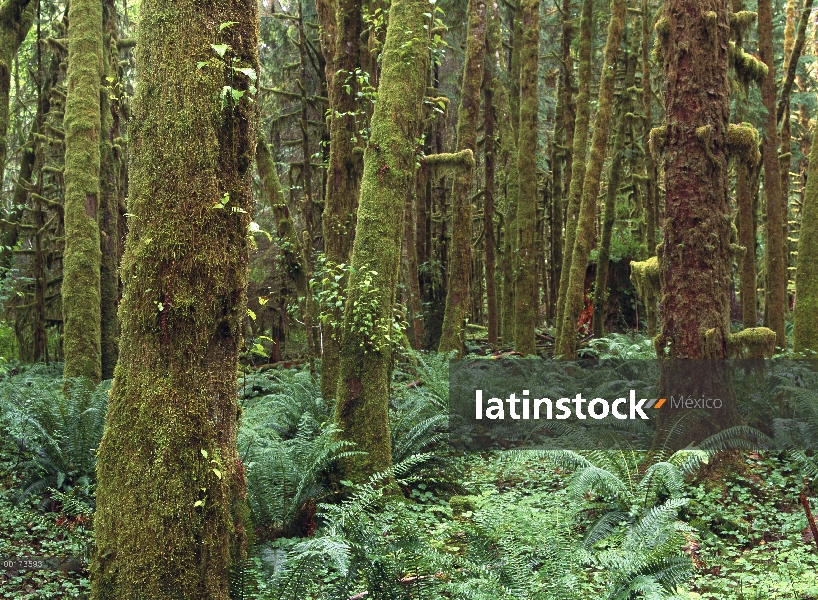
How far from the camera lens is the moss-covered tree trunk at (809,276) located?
29.6 feet

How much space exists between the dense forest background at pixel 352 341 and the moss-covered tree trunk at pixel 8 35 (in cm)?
3

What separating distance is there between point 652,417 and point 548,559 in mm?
5181

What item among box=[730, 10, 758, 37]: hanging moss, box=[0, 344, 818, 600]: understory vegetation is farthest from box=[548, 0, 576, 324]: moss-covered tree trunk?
box=[0, 344, 818, 600]: understory vegetation

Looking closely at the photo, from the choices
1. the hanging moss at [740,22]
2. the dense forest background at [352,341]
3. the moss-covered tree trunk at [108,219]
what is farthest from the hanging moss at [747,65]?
the moss-covered tree trunk at [108,219]

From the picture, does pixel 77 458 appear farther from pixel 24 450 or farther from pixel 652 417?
pixel 652 417

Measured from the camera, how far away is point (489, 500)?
4.07 m

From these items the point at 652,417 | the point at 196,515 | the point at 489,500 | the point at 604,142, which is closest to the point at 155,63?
the point at 196,515

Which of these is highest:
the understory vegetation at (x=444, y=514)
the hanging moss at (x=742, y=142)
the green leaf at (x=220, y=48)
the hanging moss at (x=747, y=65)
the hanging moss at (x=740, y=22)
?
the hanging moss at (x=740, y=22)

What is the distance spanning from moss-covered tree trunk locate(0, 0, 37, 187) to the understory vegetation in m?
3.26

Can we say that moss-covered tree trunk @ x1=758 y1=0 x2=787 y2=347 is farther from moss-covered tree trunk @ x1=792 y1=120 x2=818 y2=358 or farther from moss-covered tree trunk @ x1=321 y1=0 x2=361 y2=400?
moss-covered tree trunk @ x1=321 y1=0 x2=361 y2=400

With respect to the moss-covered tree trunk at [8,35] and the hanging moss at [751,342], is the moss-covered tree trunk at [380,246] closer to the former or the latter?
the hanging moss at [751,342]

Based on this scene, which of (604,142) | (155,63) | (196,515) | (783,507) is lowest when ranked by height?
(783,507)

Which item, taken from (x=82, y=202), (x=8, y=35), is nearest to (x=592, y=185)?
(x=82, y=202)

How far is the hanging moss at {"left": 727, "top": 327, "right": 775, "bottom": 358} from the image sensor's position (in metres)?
6.47
